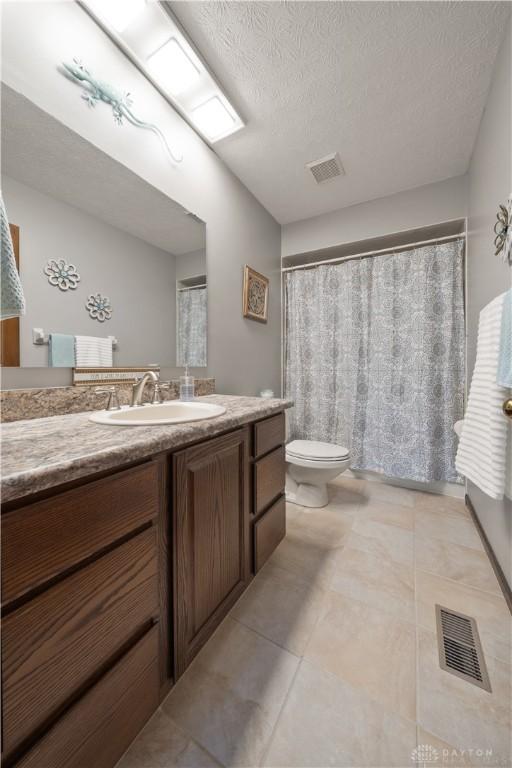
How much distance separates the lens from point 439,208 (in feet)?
6.52

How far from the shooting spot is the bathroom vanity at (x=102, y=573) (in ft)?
1.51

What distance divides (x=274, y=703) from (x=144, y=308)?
151 cm

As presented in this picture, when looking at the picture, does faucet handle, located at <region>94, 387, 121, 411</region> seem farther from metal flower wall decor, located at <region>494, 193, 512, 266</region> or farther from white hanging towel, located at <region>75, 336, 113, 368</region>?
metal flower wall decor, located at <region>494, 193, 512, 266</region>

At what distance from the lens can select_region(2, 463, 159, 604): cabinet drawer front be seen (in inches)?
17.3

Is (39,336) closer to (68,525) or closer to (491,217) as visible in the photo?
(68,525)

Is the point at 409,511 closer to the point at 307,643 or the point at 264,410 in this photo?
the point at 307,643

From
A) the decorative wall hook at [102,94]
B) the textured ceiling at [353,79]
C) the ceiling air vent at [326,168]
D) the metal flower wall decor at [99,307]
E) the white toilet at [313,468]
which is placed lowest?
the white toilet at [313,468]

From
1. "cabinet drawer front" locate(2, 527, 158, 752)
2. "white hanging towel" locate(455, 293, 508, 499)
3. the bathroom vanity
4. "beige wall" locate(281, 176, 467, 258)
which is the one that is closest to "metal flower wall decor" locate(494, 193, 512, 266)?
"white hanging towel" locate(455, 293, 508, 499)

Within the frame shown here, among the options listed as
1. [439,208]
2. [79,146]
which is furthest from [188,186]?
[439,208]

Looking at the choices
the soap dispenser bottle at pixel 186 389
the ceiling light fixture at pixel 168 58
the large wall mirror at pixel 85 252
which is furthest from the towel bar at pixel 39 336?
the ceiling light fixture at pixel 168 58

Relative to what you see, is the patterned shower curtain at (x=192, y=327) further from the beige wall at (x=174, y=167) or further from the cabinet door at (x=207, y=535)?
the cabinet door at (x=207, y=535)

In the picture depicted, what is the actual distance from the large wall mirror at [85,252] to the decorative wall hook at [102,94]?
0.11 metres

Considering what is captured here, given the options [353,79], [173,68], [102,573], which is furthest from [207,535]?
[353,79]

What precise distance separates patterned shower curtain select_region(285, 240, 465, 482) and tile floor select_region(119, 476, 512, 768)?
0.80 m
